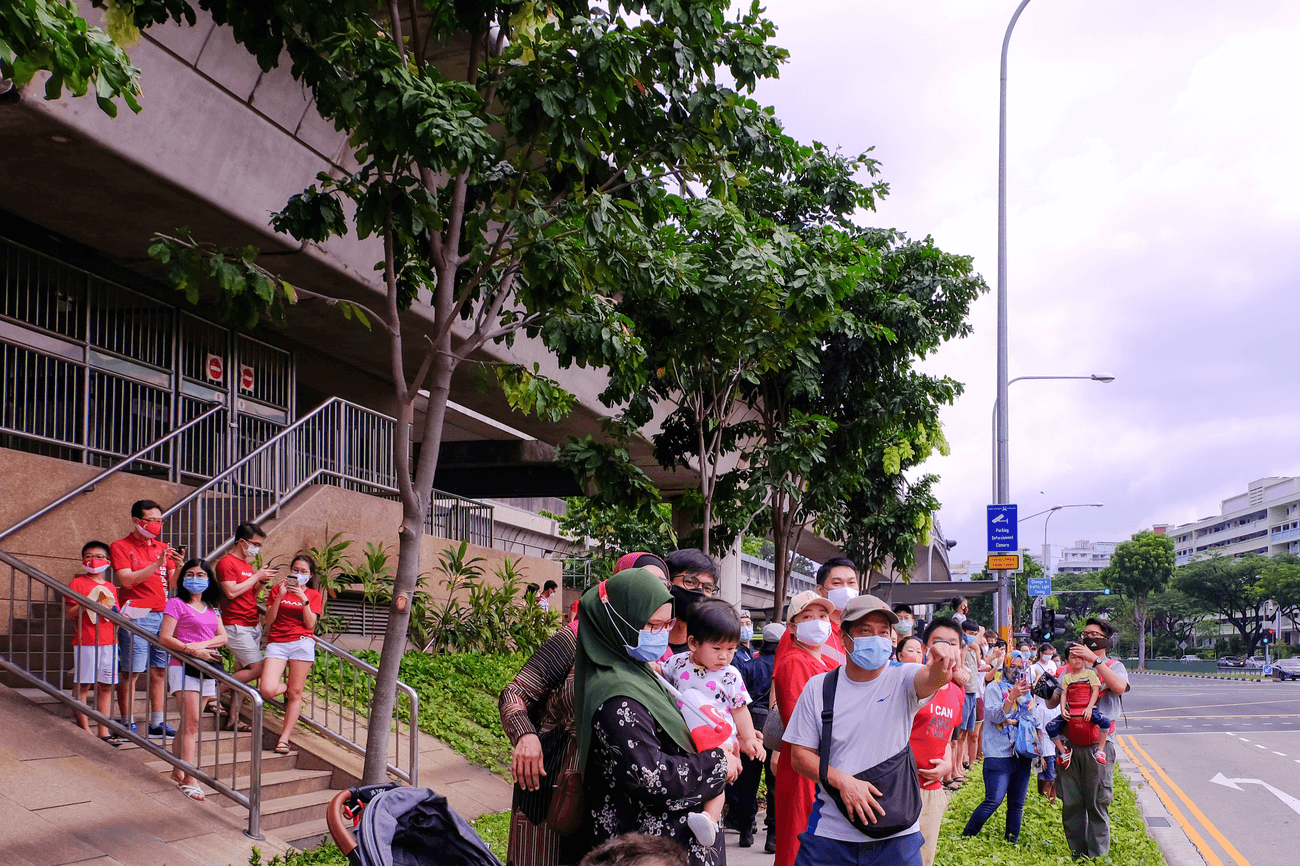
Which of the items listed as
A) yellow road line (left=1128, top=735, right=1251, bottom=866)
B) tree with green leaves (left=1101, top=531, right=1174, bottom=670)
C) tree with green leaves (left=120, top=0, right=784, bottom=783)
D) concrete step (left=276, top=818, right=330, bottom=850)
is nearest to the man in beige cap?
tree with green leaves (left=120, top=0, right=784, bottom=783)

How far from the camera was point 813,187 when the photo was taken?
13797 mm

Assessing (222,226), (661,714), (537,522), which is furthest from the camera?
(537,522)

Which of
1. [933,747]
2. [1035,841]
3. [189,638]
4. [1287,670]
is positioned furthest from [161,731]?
[1287,670]

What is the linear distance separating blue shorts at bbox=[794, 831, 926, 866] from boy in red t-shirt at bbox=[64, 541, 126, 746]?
5794mm

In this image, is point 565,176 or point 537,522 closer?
point 565,176

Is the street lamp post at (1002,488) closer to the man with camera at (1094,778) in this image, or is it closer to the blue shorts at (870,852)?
the man with camera at (1094,778)

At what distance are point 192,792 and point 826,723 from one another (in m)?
5.12

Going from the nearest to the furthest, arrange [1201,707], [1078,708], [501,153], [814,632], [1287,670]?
[814,632] < [501,153] < [1078,708] < [1201,707] < [1287,670]

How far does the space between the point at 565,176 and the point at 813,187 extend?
6488 mm

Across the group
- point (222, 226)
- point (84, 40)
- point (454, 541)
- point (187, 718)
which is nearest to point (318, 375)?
point (454, 541)

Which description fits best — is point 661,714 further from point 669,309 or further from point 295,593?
point 669,309

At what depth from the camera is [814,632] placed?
5.86 metres

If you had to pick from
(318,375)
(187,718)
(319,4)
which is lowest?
(187,718)

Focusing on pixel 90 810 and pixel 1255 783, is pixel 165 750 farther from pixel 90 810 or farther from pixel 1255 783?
pixel 1255 783
